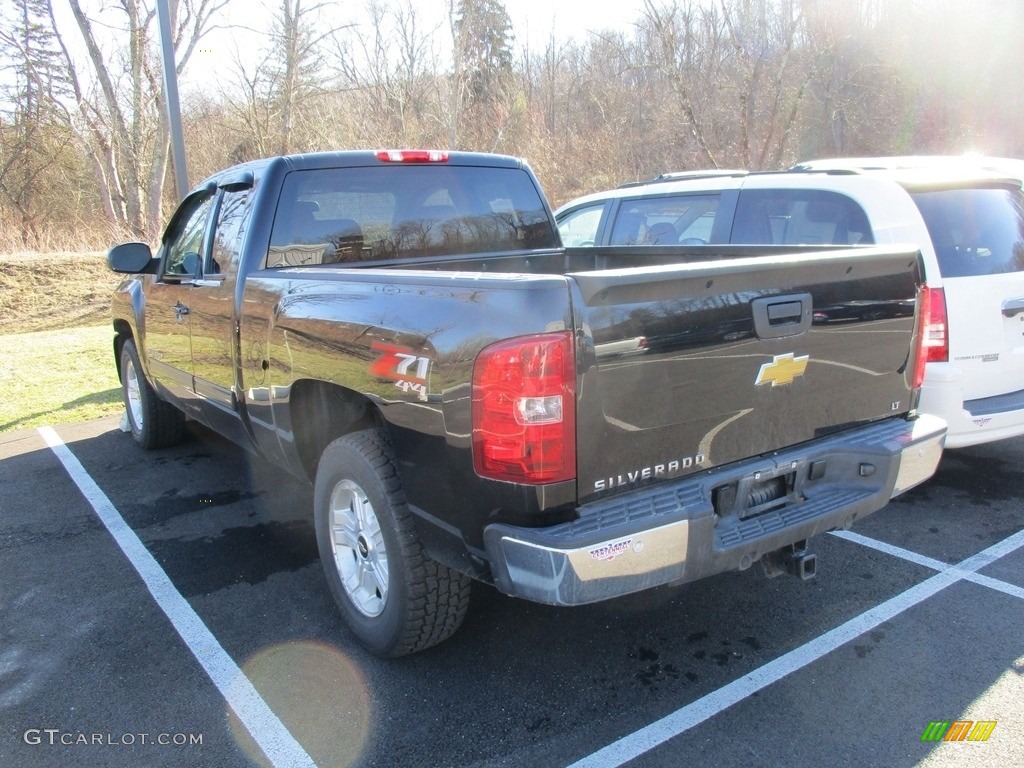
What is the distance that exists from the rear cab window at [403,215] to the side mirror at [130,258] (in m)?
1.44

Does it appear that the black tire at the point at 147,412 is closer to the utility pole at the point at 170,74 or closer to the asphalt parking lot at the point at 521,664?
the asphalt parking lot at the point at 521,664

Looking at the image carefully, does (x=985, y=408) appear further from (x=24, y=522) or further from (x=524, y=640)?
(x=24, y=522)

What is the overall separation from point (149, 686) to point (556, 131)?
2883 centimetres

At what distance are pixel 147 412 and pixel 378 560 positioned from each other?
3.65 meters

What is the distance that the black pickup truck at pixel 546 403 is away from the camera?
220cm

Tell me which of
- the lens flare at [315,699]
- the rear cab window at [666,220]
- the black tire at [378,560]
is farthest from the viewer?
the rear cab window at [666,220]

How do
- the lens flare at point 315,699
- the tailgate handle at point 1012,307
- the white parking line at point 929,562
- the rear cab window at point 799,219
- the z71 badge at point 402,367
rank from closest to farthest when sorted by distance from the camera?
the z71 badge at point 402,367
the lens flare at point 315,699
the white parking line at point 929,562
the tailgate handle at point 1012,307
the rear cab window at point 799,219

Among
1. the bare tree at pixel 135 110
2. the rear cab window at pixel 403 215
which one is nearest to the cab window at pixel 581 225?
the rear cab window at pixel 403 215

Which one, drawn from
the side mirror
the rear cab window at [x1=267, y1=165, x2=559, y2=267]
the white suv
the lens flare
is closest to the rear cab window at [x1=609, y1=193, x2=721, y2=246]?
the white suv

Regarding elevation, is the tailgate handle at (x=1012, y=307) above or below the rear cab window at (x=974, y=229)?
below

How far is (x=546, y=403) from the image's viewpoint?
A: 215 centimetres

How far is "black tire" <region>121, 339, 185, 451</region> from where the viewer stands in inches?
226

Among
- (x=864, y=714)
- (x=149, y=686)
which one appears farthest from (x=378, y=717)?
(x=864, y=714)

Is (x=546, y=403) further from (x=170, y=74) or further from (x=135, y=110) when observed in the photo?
(x=135, y=110)
